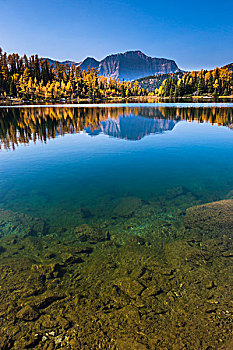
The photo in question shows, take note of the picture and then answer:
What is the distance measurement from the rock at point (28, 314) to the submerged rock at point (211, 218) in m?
7.14

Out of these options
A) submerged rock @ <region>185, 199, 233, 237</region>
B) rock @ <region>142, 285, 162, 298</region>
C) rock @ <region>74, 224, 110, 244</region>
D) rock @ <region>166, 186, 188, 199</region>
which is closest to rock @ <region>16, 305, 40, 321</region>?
rock @ <region>142, 285, 162, 298</region>

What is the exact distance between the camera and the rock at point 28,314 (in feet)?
16.6

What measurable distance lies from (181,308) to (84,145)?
24829 millimetres

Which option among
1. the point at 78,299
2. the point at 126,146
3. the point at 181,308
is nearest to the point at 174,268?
the point at 181,308

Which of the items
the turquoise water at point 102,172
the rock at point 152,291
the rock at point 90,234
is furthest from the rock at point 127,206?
the rock at point 152,291

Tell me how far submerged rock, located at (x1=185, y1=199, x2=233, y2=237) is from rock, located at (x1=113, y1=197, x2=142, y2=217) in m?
2.83

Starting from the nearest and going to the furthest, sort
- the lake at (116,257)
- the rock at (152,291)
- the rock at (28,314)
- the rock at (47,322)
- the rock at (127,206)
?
the lake at (116,257) < the rock at (47,322) < the rock at (28,314) < the rock at (152,291) < the rock at (127,206)

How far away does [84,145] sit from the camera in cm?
2803

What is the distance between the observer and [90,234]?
29.3 feet

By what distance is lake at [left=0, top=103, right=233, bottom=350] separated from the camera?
476cm

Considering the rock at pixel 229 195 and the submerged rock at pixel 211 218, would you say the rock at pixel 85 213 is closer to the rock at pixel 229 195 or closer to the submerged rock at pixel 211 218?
the submerged rock at pixel 211 218

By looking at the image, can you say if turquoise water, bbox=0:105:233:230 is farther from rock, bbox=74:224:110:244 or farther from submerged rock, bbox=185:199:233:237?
submerged rock, bbox=185:199:233:237

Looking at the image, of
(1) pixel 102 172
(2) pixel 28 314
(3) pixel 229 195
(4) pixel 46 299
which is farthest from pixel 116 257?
(1) pixel 102 172

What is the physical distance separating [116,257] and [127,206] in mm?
4110
